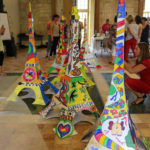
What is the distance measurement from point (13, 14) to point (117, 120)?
30.8ft

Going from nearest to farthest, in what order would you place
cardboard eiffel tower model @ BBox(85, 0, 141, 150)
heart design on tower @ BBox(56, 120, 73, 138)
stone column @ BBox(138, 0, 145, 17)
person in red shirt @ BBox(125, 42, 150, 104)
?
cardboard eiffel tower model @ BBox(85, 0, 141, 150), heart design on tower @ BBox(56, 120, 73, 138), person in red shirt @ BBox(125, 42, 150, 104), stone column @ BBox(138, 0, 145, 17)

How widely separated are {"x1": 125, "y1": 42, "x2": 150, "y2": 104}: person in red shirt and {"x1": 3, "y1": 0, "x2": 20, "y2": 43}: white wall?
737cm

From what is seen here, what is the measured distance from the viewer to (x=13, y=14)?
32.1 feet

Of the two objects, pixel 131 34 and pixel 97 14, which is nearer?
pixel 131 34

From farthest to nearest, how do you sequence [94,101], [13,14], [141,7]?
[141,7] < [13,14] < [94,101]

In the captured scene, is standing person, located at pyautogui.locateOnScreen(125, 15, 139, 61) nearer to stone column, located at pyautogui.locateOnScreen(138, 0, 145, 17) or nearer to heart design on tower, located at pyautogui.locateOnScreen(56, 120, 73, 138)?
heart design on tower, located at pyautogui.locateOnScreen(56, 120, 73, 138)

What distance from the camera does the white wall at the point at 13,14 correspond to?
9008 mm

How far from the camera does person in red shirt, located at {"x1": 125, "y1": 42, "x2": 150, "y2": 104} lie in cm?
256

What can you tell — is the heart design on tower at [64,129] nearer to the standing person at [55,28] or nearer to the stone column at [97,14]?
the standing person at [55,28]

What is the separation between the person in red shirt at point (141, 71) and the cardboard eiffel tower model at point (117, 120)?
0.84 meters

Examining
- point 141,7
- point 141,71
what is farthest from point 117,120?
point 141,7

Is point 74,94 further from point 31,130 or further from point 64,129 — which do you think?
point 31,130

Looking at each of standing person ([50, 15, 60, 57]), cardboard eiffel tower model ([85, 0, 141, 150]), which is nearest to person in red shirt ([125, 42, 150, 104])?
cardboard eiffel tower model ([85, 0, 141, 150])

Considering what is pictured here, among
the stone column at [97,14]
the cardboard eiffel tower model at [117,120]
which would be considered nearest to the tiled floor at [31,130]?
the cardboard eiffel tower model at [117,120]
